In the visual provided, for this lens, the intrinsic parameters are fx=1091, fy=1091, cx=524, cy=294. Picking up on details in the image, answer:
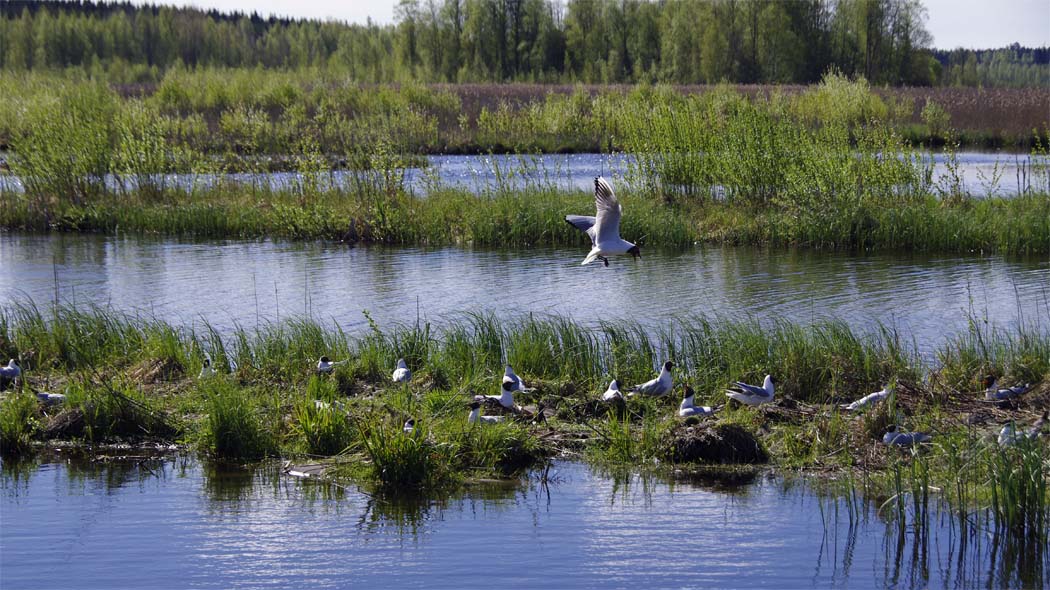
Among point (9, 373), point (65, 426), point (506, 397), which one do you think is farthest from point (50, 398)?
point (506, 397)

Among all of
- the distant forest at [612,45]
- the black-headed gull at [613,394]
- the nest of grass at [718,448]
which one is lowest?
the nest of grass at [718,448]

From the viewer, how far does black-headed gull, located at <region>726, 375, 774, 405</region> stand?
31.6 ft

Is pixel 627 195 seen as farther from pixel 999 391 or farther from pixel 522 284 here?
pixel 999 391

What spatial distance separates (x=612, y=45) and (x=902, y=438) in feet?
247

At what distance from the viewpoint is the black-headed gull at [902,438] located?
8.55 metres

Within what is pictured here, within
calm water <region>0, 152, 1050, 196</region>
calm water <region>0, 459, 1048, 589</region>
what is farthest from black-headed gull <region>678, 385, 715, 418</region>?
calm water <region>0, 152, 1050, 196</region>

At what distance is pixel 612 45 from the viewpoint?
8100 centimetres

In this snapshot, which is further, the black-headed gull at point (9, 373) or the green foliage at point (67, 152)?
the green foliage at point (67, 152)

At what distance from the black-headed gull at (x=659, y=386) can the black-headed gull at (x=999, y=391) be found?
2841 millimetres

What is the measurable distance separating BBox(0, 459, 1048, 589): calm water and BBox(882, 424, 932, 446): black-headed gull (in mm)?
820

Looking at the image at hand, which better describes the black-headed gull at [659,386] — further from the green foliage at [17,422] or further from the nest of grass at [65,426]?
the green foliage at [17,422]

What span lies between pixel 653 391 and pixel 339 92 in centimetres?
4255

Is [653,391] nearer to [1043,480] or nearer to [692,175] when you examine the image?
[1043,480]

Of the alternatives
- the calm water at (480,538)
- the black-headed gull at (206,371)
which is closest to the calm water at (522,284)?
the black-headed gull at (206,371)
